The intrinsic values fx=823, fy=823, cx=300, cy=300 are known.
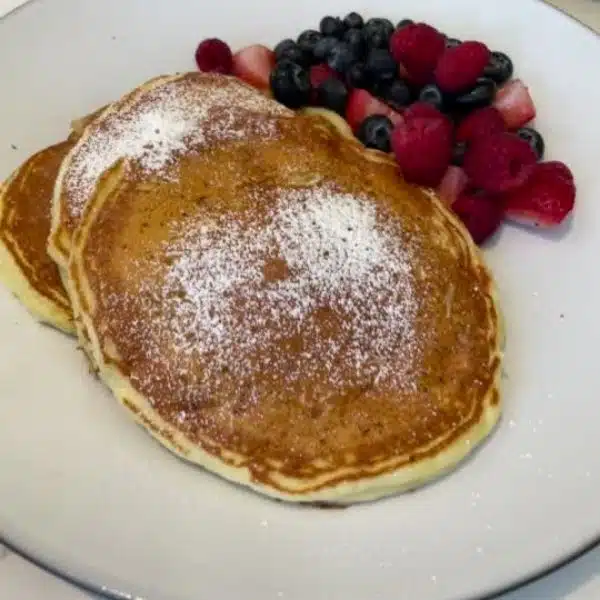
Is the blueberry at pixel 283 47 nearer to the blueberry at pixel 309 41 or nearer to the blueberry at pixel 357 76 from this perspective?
the blueberry at pixel 309 41

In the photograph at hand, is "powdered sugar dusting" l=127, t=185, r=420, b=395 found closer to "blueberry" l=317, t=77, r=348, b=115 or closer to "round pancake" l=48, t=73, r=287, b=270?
"round pancake" l=48, t=73, r=287, b=270

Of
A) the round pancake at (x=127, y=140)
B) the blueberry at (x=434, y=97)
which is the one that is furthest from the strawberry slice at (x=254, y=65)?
the blueberry at (x=434, y=97)

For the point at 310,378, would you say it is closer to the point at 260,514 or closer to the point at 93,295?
the point at 260,514

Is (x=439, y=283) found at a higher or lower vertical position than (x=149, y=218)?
lower

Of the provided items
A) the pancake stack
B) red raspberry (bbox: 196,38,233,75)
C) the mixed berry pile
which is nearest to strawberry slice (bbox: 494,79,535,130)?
the mixed berry pile

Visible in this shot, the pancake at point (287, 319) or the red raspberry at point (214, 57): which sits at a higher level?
the red raspberry at point (214, 57)

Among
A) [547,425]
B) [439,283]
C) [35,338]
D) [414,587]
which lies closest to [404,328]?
[439,283]

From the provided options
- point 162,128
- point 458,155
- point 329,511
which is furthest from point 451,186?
point 329,511
